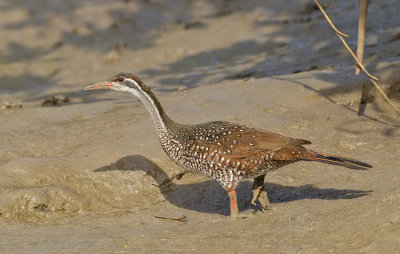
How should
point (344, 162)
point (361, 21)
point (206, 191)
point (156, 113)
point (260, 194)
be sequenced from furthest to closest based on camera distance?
1. point (361, 21)
2. point (206, 191)
3. point (156, 113)
4. point (260, 194)
5. point (344, 162)

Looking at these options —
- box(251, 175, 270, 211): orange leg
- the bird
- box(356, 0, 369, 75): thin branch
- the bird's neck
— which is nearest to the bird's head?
the bird's neck

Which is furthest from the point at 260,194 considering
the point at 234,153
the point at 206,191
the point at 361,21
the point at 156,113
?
the point at 361,21

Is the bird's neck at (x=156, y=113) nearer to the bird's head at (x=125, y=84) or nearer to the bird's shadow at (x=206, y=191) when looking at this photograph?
the bird's head at (x=125, y=84)

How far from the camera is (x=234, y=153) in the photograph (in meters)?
6.96

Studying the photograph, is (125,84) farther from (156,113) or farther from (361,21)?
(361,21)

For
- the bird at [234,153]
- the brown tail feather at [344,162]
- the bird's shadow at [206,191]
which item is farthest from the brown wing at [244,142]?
the bird's shadow at [206,191]

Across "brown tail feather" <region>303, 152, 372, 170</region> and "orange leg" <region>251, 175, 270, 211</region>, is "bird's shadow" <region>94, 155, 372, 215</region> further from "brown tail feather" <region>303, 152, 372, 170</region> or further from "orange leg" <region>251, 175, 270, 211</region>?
"brown tail feather" <region>303, 152, 372, 170</region>

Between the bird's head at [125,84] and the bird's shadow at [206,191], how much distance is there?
3.34 feet

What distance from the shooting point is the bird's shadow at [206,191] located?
7.47 metres

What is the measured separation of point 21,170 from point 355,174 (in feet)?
12.2

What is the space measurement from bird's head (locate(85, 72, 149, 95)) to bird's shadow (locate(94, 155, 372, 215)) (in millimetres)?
1019

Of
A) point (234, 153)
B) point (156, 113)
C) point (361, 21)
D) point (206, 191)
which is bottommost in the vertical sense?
point (206, 191)

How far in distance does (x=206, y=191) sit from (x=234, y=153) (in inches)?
47.8

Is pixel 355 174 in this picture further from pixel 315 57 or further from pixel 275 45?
pixel 275 45
